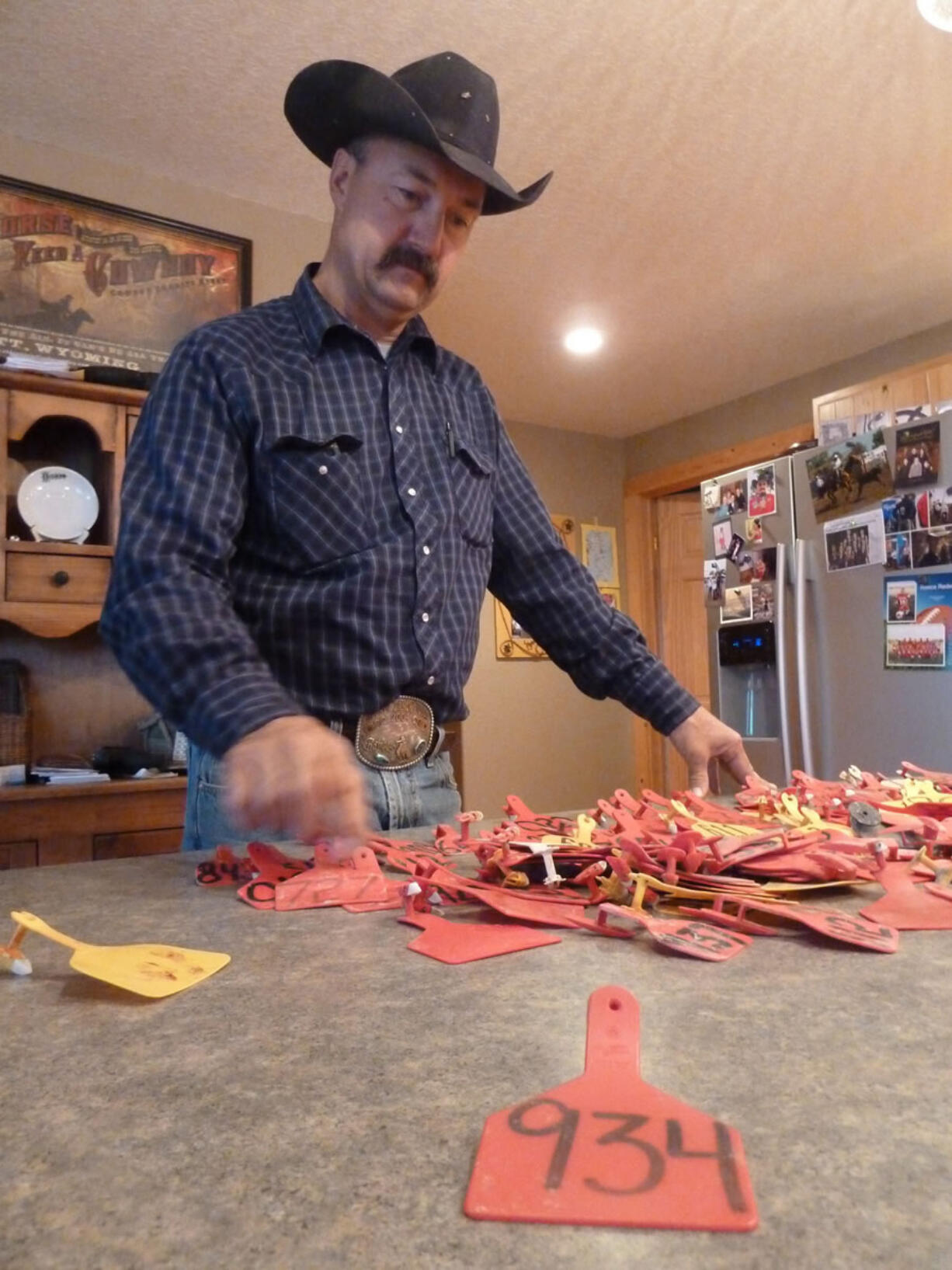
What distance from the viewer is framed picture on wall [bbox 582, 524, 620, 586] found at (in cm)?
480

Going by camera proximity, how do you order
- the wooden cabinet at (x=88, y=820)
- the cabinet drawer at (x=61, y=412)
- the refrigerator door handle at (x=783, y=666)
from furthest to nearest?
the refrigerator door handle at (x=783, y=666) → the cabinet drawer at (x=61, y=412) → the wooden cabinet at (x=88, y=820)

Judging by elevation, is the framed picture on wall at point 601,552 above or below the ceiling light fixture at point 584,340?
below

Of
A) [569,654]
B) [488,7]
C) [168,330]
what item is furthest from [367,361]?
[168,330]

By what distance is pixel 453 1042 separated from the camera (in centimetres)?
38

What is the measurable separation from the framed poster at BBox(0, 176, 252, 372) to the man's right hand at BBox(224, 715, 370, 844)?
196cm

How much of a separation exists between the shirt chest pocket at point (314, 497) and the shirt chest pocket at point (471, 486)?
0.45 ft

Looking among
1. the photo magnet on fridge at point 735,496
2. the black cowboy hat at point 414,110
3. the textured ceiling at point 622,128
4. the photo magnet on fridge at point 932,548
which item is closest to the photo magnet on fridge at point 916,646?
the photo magnet on fridge at point 932,548

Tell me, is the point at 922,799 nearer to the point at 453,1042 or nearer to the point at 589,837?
the point at 589,837

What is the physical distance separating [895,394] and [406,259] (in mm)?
2598

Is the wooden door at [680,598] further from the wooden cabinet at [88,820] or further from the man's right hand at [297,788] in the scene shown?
the man's right hand at [297,788]

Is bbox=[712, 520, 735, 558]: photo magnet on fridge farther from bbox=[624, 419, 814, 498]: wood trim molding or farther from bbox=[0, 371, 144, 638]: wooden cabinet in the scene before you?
bbox=[0, 371, 144, 638]: wooden cabinet

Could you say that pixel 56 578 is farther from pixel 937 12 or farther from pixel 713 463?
pixel 713 463

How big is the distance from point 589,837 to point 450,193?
0.71 metres

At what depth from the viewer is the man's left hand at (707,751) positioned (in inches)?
39.9
